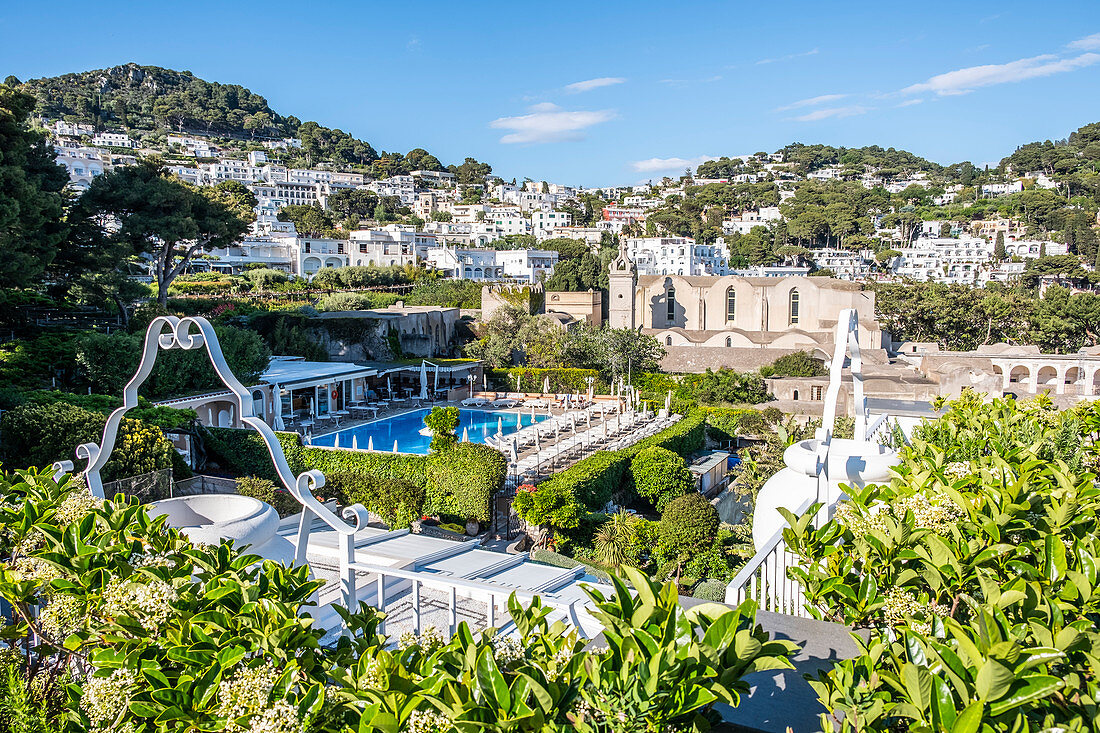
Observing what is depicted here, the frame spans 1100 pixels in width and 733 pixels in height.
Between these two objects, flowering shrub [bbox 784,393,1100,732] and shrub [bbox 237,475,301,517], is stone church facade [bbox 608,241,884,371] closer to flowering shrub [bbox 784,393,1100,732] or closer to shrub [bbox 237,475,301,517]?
shrub [bbox 237,475,301,517]

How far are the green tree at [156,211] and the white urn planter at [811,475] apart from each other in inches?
854

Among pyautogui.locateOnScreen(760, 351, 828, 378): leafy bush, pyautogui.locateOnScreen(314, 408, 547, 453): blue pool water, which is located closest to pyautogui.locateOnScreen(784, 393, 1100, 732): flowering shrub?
pyautogui.locateOnScreen(314, 408, 547, 453): blue pool water

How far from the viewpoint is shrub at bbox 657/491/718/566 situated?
11594mm

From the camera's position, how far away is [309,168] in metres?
122

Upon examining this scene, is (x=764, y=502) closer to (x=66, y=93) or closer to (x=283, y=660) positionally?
(x=283, y=660)

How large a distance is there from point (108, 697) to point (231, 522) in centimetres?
224

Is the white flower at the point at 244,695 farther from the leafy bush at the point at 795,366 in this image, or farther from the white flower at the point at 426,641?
the leafy bush at the point at 795,366

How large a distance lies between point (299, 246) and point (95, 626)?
56.0 meters

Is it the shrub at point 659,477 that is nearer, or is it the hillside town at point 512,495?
the hillside town at point 512,495

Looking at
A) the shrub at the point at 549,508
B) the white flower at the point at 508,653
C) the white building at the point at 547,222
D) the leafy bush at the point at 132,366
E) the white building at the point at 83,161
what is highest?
the white building at the point at 83,161

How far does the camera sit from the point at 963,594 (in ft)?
7.90

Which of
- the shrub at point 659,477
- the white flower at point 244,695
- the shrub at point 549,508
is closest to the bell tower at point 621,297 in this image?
the shrub at point 659,477

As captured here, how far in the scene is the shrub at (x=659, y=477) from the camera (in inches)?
630

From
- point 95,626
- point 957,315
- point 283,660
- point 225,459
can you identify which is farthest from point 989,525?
point 957,315
